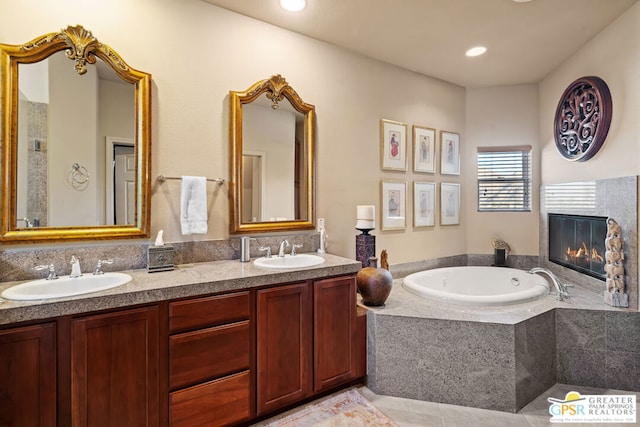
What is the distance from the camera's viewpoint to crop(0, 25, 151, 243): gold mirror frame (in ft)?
5.47

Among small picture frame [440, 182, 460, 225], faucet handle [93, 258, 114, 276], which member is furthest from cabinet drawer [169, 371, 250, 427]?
small picture frame [440, 182, 460, 225]

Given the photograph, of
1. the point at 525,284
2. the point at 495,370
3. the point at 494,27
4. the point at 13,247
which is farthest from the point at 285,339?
the point at 494,27

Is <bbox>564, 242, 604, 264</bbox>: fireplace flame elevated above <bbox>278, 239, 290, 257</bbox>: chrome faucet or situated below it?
below

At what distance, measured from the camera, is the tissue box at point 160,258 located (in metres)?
1.90

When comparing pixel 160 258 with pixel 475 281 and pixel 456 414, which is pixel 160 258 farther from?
pixel 475 281

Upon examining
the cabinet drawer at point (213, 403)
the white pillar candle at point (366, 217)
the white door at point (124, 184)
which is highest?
the white door at point (124, 184)

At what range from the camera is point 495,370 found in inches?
80.1

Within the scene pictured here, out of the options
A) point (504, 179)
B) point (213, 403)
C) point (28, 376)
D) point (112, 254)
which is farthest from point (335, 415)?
point (504, 179)

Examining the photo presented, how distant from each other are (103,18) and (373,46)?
6.77 ft

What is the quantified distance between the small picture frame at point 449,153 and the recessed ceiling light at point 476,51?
2.76 feet

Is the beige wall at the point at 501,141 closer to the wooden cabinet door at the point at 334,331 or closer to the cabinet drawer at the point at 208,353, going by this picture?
the wooden cabinet door at the point at 334,331

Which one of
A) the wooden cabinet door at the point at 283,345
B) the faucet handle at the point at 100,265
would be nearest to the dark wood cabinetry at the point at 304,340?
the wooden cabinet door at the point at 283,345

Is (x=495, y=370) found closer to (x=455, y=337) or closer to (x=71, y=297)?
(x=455, y=337)

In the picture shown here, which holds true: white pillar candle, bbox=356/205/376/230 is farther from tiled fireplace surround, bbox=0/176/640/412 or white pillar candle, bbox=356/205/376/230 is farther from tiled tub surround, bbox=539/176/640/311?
tiled tub surround, bbox=539/176/640/311
